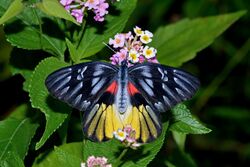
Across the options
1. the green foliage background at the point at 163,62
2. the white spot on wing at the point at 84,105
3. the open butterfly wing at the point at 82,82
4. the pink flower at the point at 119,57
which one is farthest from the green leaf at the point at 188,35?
the white spot on wing at the point at 84,105

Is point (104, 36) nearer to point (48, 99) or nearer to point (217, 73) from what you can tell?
point (48, 99)

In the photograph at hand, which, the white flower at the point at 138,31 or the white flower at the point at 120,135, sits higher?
the white flower at the point at 138,31

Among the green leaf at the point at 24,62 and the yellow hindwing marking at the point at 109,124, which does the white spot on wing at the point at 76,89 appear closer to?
the yellow hindwing marking at the point at 109,124

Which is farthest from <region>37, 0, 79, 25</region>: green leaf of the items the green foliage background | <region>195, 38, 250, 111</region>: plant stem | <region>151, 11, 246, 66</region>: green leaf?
<region>195, 38, 250, 111</region>: plant stem

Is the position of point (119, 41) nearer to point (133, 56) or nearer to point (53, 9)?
point (133, 56)

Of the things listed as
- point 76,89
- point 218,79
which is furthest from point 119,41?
point 218,79
